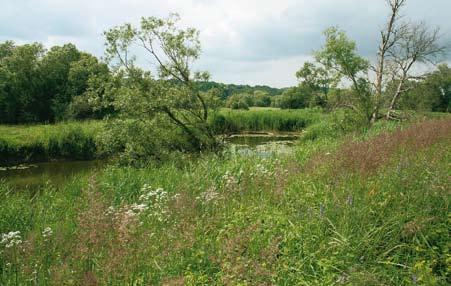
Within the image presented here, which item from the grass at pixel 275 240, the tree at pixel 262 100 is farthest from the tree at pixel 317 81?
the tree at pixel 262 100

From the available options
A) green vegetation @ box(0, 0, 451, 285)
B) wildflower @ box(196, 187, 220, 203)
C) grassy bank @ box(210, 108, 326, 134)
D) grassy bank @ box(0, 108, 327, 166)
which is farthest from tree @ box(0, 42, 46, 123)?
wildflower @ box(196, 187, 220, 203)

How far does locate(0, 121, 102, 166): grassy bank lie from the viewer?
1681cm

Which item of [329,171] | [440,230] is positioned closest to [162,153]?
[329,171]

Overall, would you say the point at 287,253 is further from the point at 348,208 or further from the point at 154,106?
the point at 154,106

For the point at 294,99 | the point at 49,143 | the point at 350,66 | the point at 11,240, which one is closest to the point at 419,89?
the point at 350,66

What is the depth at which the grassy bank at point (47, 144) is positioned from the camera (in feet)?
55.2

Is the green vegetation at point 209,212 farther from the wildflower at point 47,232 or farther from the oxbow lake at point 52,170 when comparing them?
the oxbow lake at point 52,170

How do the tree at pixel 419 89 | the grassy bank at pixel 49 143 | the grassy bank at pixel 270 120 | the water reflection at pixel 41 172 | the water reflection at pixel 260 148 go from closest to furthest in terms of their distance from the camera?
the water reflection at pixel 260 148 < the water reflection at pixel 41 172 < the grassy bank at pixel 49 143 < the tree at pixel 419 89 < the grassy bank at pixel 270 120

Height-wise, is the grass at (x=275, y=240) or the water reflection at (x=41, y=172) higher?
the grass at (x=275, y=240)

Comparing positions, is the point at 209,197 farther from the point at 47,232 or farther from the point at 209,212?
the point at 47,232

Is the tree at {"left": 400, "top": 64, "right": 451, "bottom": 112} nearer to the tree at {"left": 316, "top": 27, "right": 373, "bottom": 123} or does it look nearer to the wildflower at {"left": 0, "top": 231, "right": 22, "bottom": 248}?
the tree at {"left": 316, "top": 27, "right": 373, "bottom": 123}

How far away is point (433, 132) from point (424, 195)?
479 cm

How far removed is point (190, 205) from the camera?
4336 mm

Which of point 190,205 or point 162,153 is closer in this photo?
point 190,205
